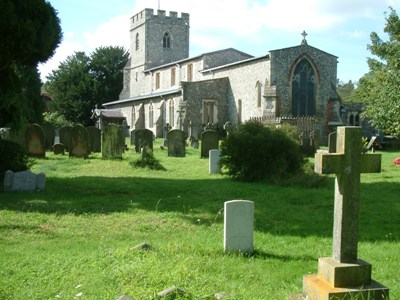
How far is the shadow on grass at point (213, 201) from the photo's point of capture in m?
7.81

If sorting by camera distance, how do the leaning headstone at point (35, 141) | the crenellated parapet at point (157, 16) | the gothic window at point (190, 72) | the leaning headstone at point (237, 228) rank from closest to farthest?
the leaning headstone at point (237, 228), the leaning headstone at point (35, 141), the gothic window at point (190, 72), the crenellated parapet at point (157, 16)

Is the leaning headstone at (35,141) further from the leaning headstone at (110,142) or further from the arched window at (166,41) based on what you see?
the arched window at (166,41)

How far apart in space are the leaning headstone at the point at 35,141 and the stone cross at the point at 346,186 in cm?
1462

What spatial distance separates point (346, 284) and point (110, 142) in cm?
1383

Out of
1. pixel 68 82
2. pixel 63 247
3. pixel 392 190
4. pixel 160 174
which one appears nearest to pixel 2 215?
pixel 63 247

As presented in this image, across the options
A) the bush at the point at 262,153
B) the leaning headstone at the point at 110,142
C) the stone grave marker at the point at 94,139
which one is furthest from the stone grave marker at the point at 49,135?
the bush at the point at 262,153

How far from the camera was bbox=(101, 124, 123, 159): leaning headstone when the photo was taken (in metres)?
16.8

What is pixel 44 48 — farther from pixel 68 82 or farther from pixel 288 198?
pixel 68 82

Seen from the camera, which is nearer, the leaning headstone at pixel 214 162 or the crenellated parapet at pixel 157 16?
the leaning headstone at pixel 214 162

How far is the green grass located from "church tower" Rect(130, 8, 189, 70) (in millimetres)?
38668

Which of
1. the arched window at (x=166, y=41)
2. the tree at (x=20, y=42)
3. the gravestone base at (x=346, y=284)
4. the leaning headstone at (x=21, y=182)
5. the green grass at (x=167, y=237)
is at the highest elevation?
the arched window at (x=166, y=41)

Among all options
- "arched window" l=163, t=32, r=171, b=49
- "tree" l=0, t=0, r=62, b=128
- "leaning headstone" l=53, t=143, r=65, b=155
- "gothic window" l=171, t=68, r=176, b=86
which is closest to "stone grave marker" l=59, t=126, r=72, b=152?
"leaning headstone" l=53, t=143, r=65, b=155

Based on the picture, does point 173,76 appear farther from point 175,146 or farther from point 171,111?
point 175,146

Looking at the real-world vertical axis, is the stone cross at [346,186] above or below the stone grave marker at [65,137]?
below
